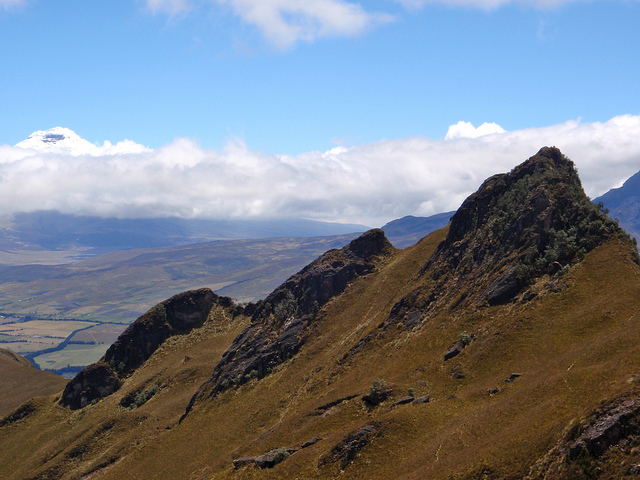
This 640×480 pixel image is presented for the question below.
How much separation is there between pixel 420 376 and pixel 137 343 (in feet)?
354

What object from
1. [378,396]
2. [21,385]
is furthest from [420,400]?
[21,385]

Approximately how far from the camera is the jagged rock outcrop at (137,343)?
126625mm

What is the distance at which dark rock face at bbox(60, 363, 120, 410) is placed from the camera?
410ft

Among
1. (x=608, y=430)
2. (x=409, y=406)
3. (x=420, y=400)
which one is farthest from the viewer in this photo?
(x=420, y=400)

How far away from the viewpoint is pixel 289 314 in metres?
110

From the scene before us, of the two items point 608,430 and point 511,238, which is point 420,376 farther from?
point 608,430

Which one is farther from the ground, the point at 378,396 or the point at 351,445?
the point at 378,396

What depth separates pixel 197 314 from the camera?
148 meters

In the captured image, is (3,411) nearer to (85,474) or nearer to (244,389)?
(85,474)

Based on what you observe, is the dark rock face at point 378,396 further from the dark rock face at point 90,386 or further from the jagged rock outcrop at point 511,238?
the dark rock face at point 90,386

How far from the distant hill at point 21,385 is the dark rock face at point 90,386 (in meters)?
20.7

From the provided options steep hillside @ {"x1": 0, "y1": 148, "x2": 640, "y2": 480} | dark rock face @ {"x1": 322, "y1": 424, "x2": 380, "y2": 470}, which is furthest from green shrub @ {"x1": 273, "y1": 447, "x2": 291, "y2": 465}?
dark rock face @ {"x1": 322, "y1": 424, "x2": 380, "y2": 470}

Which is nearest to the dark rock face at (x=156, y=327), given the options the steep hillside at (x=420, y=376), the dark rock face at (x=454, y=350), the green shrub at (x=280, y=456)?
the steep hillside at (x=420, y=376)

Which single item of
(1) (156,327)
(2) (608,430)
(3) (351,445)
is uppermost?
(2) (608,430)
